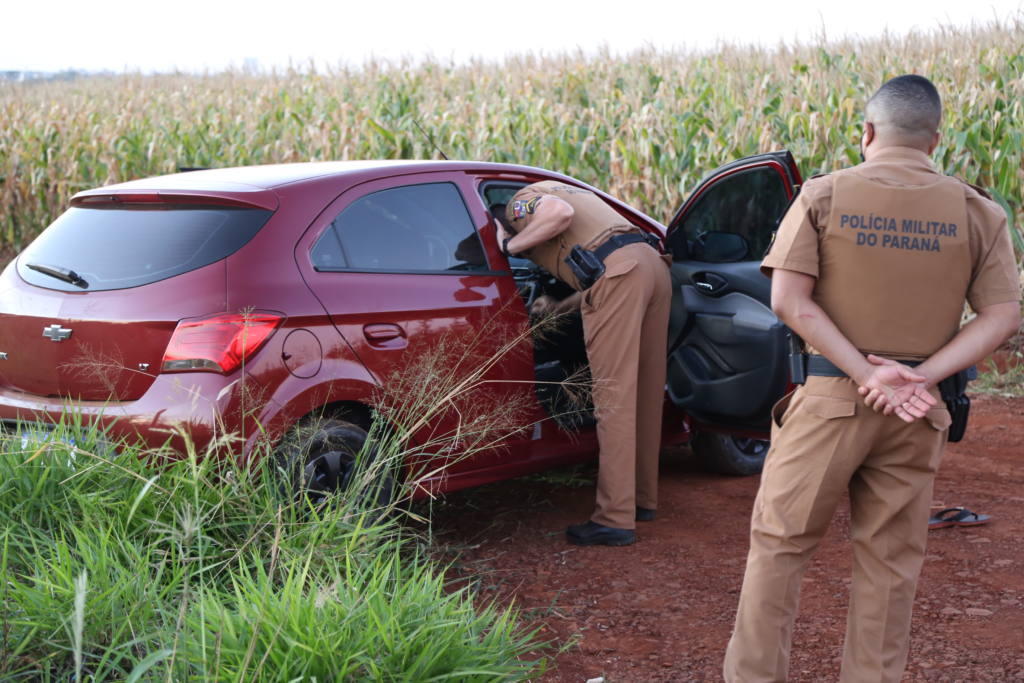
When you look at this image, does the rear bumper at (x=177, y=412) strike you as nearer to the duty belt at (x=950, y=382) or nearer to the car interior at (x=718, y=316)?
the car interior at (x=718, y=316)

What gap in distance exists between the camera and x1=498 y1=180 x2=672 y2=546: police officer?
Answer: 4.87 m

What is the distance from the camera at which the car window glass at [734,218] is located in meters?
4.91

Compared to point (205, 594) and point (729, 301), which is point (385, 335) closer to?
point (205, 594)

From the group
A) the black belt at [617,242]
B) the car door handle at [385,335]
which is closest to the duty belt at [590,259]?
the black belt at [617,242]

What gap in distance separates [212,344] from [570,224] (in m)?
1.87

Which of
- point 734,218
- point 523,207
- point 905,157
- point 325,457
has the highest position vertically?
point 905,157

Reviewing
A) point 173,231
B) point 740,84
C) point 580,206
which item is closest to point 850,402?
point 580,206

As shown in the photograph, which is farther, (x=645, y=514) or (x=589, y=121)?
(x=589, y=121)

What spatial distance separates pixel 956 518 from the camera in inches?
203

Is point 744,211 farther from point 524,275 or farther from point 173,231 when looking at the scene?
point 173,231

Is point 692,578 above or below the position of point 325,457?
below

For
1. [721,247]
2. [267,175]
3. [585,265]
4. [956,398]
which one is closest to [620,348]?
[585,265]

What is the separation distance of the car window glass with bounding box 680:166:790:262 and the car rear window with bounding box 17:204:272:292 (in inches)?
87.0

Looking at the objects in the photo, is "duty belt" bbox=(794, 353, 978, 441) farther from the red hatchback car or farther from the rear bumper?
the rear bumper
